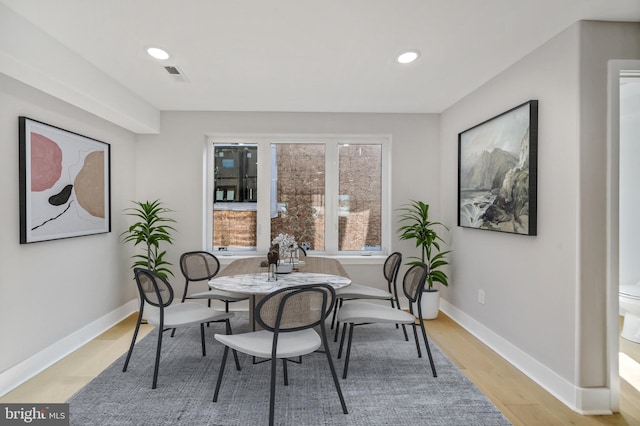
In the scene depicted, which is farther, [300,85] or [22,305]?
[300,85]

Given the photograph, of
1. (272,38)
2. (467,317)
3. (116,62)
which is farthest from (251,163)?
(467,317)

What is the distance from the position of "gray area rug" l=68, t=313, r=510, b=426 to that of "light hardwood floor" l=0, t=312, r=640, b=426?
12 centimetres

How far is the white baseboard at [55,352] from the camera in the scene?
264 cm

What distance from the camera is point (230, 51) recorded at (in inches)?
112

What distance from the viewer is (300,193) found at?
192 inches

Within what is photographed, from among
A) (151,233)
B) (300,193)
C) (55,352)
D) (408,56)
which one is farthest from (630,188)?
(55,352)

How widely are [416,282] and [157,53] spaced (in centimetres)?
263

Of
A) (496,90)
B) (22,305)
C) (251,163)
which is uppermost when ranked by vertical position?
(496,90)

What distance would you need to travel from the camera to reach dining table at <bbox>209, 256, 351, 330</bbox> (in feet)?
8.64

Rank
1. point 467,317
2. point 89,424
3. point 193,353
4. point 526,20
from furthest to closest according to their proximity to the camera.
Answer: point 467,317 < point 193,353 < point 526,20 < point 89,424

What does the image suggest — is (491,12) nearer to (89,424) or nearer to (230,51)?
(230,51)

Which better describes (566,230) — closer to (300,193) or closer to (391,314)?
(391,314)

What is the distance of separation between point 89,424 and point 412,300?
7.36ft

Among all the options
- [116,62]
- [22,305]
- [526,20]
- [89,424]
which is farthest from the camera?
[116,62]
